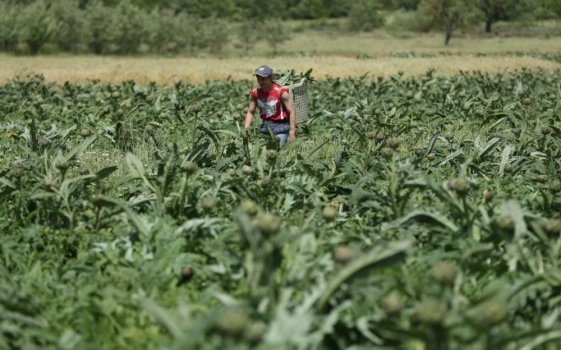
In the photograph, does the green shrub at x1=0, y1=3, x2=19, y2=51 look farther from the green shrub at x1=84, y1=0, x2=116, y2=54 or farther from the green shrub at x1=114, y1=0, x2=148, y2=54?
the green shrub at x1=114, y1=0, x2=148, y2=54

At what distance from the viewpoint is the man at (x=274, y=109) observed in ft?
23.1

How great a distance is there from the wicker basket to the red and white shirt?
0.81 metres

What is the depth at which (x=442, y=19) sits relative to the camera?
2303 inches

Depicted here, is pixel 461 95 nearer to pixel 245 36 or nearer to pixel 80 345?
pixel 80 345

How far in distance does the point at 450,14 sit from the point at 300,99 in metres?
52.6

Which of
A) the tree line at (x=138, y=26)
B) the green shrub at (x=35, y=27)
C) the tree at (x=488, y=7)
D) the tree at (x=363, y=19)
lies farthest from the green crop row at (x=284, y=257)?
the tree at (x=363, y=19)

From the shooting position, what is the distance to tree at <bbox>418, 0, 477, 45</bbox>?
56719mm

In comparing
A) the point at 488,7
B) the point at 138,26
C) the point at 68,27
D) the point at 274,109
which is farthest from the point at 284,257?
the point at 488,7

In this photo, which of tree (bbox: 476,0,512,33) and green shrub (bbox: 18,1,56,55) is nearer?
green shrub (bbox: 18,1,56,55)

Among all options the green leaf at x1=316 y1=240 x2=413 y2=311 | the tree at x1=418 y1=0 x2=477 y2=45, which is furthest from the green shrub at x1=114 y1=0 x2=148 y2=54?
the green leaf at x1=316 y1=240 x2=413 y2=311

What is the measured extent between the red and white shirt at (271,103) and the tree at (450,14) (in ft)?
172

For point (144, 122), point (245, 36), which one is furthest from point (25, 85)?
point (245, 36)

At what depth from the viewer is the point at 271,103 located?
7.09 m

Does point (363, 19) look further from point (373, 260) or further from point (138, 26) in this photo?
point (373, 260)
